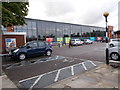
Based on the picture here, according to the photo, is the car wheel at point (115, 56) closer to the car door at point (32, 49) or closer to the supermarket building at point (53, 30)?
the car door at point (32, 49)

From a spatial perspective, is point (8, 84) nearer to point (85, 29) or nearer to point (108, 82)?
point (108, 82)

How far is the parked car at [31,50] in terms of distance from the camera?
805cm

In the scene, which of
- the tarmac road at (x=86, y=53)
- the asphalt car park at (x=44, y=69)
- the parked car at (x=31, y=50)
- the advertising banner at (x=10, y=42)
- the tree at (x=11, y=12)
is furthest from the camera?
the advertising banner at (x=10, y=42)

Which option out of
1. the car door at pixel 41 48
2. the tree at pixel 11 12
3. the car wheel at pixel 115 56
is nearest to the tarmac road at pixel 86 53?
the car wheel at pixel 115 56

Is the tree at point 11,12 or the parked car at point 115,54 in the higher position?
the tree at point 11,12

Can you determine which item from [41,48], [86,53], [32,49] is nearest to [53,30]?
A: [86,53]

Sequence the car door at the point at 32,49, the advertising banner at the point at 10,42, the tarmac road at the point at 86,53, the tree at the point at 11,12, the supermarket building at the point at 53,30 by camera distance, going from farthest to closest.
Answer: the supermarket building at the point at 53,30, the advertising banner at the point at 10,42, the car door at the point at 32,49, the tarmac road at the point at 86,53, the tree at the point at 11,12

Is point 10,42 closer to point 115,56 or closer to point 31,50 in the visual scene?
point 31,50

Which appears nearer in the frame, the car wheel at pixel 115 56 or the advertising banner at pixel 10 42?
the car wheel at pixel 115 56

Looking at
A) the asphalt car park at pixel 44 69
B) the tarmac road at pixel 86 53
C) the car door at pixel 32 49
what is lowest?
the asphalt car park at pixel 44 69

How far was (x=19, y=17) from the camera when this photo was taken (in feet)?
31.9

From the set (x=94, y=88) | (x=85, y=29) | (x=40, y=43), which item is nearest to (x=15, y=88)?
(x=94, y=88)

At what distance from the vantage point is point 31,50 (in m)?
8.76

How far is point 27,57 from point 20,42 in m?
5.67
